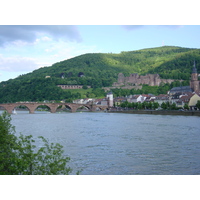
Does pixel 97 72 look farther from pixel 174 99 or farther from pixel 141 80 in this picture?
pixel 174 99

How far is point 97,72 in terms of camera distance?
141250 millimetres

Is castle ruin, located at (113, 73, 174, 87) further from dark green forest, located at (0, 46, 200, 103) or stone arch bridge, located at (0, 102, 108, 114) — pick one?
stone arch bridge, located at (0, 102, 108, 114)

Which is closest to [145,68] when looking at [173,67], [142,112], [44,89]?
[173,67]

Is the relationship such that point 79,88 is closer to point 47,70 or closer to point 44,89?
point 44,89

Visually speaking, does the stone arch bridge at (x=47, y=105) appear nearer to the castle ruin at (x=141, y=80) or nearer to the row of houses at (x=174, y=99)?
the row of houses at (x=174, y=99)

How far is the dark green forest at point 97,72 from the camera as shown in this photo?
10394cm

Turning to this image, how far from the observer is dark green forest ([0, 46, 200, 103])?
103938mm

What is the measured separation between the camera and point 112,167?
42.1 feet

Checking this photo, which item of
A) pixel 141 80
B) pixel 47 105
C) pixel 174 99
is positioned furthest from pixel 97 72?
pixel 174 99

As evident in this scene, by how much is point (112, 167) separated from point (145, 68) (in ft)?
452

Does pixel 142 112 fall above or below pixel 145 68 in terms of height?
below

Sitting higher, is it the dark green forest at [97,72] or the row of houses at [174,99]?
the dark green forest at [97,72]

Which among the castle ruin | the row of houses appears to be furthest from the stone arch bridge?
the castle ruin

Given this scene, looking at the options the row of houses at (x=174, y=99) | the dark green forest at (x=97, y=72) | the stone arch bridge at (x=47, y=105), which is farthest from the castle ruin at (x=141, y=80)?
the stone arch bridge at (x=47, y=105)
